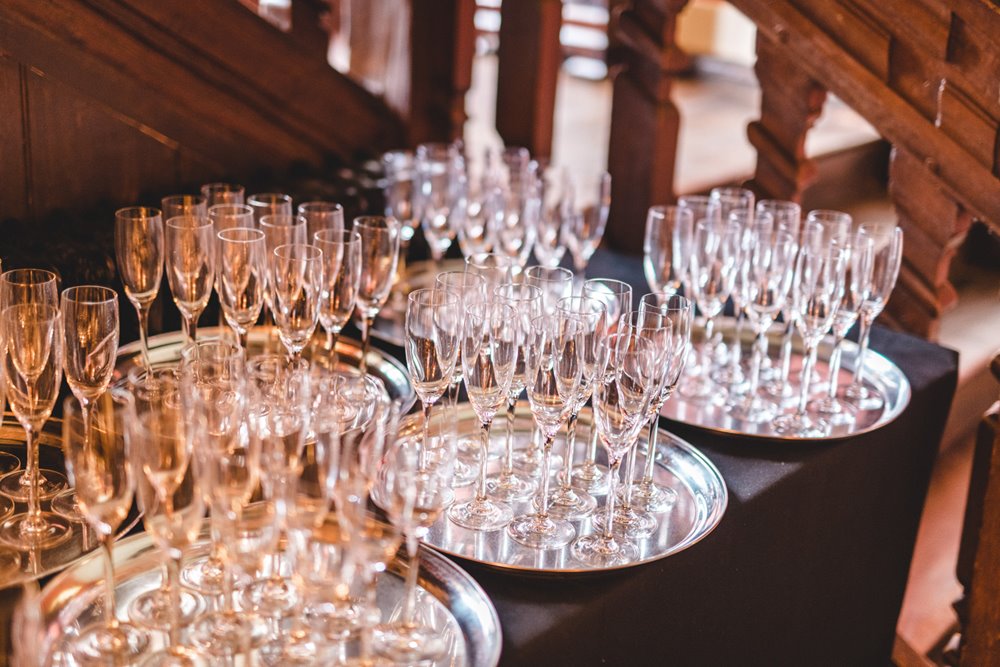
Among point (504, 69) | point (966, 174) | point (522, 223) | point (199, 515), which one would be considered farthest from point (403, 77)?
point (199, 515)

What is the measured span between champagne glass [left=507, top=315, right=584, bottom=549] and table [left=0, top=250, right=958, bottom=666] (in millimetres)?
85

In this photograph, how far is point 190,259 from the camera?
176 centimetres

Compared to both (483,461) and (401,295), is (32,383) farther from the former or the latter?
(401,295)

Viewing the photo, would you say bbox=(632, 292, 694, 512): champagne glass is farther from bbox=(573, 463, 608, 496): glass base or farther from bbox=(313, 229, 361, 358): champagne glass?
bbox=(313, 229, 361, 358): champagne glass

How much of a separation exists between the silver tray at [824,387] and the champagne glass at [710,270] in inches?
1.4

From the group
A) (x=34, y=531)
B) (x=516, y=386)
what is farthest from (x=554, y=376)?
(x=34, y=531)

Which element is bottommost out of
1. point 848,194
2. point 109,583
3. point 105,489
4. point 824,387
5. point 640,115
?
point 848,194

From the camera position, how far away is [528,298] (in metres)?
1.60

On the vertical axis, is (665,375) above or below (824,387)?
above

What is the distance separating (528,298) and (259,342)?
2.15 ft

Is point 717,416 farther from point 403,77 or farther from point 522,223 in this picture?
point 403,77

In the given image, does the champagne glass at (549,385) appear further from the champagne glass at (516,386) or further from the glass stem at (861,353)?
the glass stem at (861,353)

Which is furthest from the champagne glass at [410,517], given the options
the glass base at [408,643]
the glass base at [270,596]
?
the glass base at [270,596]

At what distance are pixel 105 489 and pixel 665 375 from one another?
70cm
